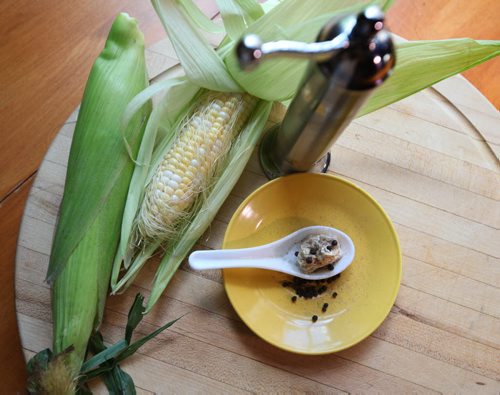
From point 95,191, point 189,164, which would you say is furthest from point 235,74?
point 95,191

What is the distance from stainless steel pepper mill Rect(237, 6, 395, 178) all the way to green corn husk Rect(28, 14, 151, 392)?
0.31 metres

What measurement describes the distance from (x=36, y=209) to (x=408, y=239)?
700 mm

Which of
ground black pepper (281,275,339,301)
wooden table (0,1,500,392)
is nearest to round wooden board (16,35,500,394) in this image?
wooden table (0,1,500,392)

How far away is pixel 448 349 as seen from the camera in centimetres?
81

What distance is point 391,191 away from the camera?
0.87 m

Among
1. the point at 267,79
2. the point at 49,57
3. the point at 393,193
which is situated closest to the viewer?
the point at 267,79

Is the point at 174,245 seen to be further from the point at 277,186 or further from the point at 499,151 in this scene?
the point at 499,151

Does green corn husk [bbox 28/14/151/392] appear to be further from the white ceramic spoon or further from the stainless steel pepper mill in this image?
the stainless steel pepper mill

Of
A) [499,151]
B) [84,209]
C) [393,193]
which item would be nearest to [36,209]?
[84,209]

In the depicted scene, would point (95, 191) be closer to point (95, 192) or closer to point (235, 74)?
point (95, 192)

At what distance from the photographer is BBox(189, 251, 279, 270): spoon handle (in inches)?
29.8

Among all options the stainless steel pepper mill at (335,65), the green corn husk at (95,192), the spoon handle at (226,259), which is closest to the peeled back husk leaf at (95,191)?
the green corn husk at (95,192)

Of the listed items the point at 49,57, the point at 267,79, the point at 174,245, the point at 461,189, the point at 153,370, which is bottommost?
the point at 461,189

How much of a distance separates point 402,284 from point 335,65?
48 centimetres
